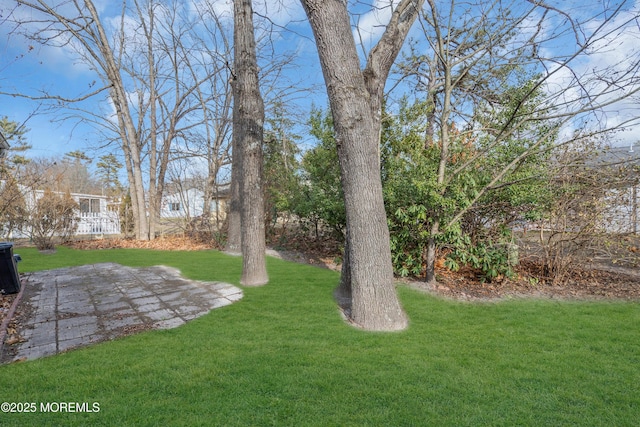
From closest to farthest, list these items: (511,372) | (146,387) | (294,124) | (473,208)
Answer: (146,387) < (511,372) < (473,208) < (294,124)

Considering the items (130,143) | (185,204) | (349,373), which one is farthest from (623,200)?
(130,143)

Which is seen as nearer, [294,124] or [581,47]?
[581,47]

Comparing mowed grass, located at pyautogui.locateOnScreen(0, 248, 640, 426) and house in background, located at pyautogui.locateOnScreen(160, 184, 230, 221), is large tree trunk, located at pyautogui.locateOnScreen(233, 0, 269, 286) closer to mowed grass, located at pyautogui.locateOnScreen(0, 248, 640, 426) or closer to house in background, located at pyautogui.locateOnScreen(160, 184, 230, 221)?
mowed grass, located at pyautogui.locateOnScreen(0, 248, 640, 426)

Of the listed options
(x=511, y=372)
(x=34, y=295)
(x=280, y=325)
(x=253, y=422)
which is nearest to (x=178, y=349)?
(x=280, y=325)

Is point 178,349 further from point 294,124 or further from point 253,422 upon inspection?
point 294,124

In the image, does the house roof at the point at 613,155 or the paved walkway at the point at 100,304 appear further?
the house roof at the point at 613,155

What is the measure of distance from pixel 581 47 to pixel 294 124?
8.74m

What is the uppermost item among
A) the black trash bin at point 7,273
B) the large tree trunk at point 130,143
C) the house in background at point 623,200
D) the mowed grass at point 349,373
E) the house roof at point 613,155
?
the large tree trunk at point 130,143

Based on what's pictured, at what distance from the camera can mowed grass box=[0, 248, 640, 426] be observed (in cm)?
188

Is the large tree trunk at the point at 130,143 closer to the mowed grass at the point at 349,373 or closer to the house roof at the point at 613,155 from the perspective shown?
the mowed grass at the point at 349,373

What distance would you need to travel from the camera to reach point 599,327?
332 cm

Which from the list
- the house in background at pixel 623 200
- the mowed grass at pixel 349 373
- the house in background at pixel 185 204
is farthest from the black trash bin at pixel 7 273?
the house in background at pixel 623 200

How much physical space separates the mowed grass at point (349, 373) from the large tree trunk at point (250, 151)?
1435mm

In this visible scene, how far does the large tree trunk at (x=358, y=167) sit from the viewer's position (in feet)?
10.4
